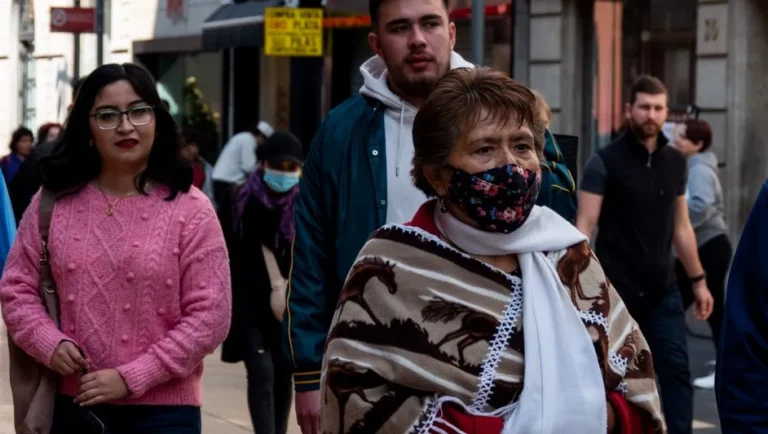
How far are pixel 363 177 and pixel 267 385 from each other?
3296 millimetres

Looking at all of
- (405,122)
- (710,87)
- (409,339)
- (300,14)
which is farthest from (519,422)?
(300,14)

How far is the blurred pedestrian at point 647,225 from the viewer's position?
306 inches

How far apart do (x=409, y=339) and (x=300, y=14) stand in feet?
50.1

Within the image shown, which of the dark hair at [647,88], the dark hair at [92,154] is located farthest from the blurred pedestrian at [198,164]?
the dark hair at [92,154]

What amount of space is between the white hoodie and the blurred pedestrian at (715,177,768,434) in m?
1.43

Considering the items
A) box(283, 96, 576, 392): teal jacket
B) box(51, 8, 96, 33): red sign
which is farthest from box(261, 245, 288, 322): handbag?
box(51, 8, 96, 33): red sign

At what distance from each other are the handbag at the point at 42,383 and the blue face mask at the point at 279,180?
3157 mm

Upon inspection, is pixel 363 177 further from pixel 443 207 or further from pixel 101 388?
pixel 443 207

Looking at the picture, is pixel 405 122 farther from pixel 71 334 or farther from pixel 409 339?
pixel 409 339

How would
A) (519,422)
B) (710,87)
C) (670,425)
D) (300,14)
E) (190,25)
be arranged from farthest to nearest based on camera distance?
(190,25) → (300,14) → (710,87) → (670,425) → (519,422)

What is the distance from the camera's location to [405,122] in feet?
15.1

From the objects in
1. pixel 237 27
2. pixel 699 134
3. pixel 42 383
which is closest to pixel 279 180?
pixel 42 383

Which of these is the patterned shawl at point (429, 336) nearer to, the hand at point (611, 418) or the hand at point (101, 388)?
the hand at point (611, 418)

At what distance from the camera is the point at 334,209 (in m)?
4.68
